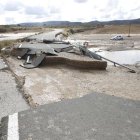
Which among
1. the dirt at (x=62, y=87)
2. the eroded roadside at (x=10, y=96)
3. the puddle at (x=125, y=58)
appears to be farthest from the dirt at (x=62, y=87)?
the puddle at (x=125, y=58)

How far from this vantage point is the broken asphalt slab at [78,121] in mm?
5281

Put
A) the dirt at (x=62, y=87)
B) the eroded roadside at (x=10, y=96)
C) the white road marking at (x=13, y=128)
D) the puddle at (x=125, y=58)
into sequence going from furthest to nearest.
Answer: the puddle at (x=125, y=58) → the dirt at (x=62, y=87) → the eroded roadside at (x=10, y=96) → the white road marking at (x=13, y=128)

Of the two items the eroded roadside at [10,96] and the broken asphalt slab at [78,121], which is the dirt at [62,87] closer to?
the eroded roadside at [10,96]

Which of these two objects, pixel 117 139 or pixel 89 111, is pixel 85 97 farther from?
pixel 117 139

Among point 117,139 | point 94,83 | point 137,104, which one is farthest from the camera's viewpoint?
point 94,83

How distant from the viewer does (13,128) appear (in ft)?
18.3

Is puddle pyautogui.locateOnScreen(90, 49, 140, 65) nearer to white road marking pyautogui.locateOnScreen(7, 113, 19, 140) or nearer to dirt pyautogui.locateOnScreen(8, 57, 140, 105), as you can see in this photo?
dirt pyautogui.locateOnScreen(8, 57, 140, 105)

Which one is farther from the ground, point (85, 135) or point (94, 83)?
point (85, 135)

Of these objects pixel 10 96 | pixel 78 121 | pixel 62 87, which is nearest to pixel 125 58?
pixel 62 87

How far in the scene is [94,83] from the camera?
10.9 metres

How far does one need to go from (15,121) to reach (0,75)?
6.01 metres

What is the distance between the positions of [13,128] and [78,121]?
1266mm

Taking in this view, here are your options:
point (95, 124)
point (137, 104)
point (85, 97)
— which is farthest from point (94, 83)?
point (95, 124)

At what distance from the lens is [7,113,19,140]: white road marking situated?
5.20 m
